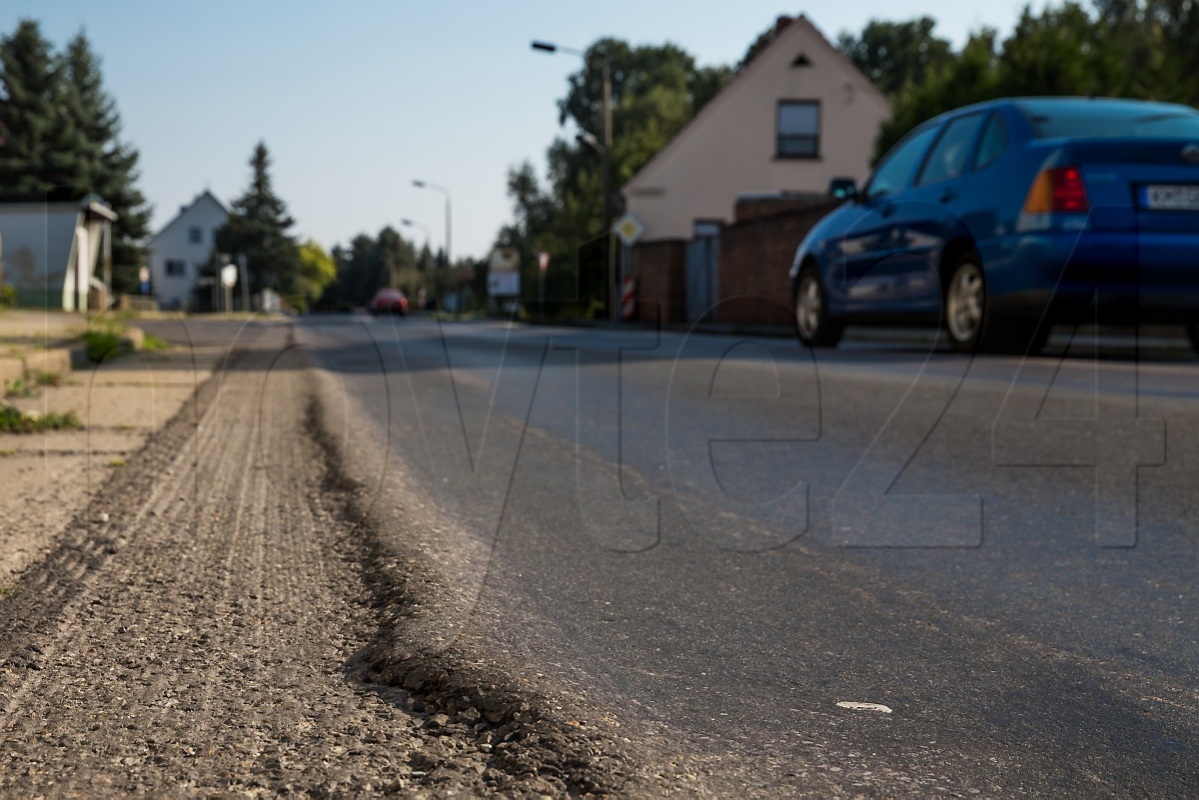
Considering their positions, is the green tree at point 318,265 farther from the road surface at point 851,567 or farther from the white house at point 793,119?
the road surface at point 851,567

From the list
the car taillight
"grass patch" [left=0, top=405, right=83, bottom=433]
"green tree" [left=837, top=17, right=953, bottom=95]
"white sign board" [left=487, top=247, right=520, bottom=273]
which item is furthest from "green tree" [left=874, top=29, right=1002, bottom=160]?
"green tree" [left=837, top=17, right=953, bottom=95]

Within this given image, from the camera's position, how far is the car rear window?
285 inches

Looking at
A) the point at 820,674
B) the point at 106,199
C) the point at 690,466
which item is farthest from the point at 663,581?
the point at 106,199

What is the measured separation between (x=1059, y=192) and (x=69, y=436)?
5.49 meters

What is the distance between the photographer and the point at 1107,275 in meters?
6.95

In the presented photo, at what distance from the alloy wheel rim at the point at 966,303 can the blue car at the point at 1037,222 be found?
0.5 inches

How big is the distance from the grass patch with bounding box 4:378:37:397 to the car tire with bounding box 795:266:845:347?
20.3ft

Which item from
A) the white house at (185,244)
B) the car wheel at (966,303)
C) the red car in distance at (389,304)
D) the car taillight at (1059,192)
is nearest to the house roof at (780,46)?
the red car in distance at (389,304)

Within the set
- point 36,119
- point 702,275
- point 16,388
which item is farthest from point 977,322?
point 36,119

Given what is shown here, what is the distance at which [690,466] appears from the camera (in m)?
4.93

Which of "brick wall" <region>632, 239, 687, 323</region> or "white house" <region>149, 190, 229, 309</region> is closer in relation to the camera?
"brick wall" <region>632, 239, 687, 323</region>

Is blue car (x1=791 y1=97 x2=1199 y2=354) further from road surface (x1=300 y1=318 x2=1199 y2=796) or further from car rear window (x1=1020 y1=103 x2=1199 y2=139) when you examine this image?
road surface (x1=300 y1=318 x2=1199 y2=796)

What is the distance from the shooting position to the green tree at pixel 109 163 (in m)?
47.2

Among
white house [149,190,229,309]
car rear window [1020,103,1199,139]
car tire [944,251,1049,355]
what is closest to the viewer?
car rear window [1020,103,1199,139]
